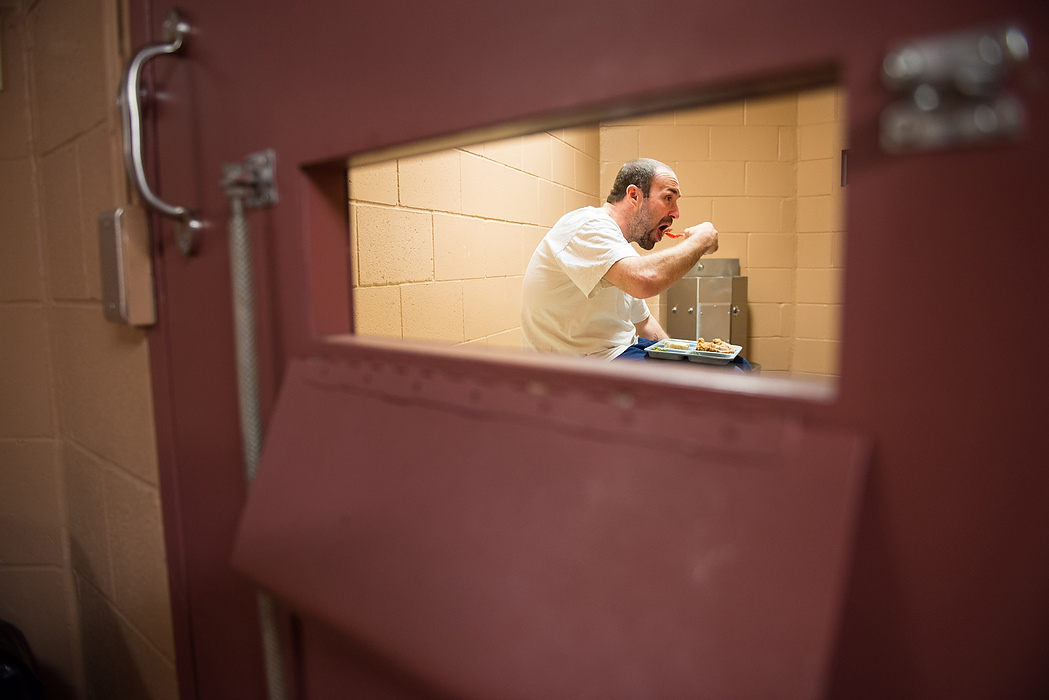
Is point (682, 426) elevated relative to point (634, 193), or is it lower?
lower

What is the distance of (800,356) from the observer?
2.97m

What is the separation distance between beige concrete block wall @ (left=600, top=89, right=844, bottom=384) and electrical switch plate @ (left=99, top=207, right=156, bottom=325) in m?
2.54

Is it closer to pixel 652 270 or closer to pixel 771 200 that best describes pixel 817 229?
pixel 771 200

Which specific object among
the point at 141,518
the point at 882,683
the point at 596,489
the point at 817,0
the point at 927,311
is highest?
the point at 817,0

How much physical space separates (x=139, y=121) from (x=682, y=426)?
785mm

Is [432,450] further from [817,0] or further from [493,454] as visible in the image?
[817,0]

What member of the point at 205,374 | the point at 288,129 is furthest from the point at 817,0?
the point at 205,374

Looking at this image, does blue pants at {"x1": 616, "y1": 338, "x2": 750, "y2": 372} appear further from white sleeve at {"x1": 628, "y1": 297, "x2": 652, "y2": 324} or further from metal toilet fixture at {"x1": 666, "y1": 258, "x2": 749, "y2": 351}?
metal toilet fixture at {"x1": 666, "y1": 258, "x2": 749, "y2": 351}

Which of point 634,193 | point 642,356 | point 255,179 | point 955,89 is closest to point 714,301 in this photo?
point 634,193

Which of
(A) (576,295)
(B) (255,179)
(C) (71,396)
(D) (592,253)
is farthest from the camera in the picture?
(A) (576,295)

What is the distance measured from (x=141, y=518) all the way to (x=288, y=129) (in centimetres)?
76

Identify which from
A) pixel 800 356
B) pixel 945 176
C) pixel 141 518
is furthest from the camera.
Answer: pixel 800 356

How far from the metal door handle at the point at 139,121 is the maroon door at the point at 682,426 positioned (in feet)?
0.49

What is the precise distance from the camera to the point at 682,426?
0.41 meters
